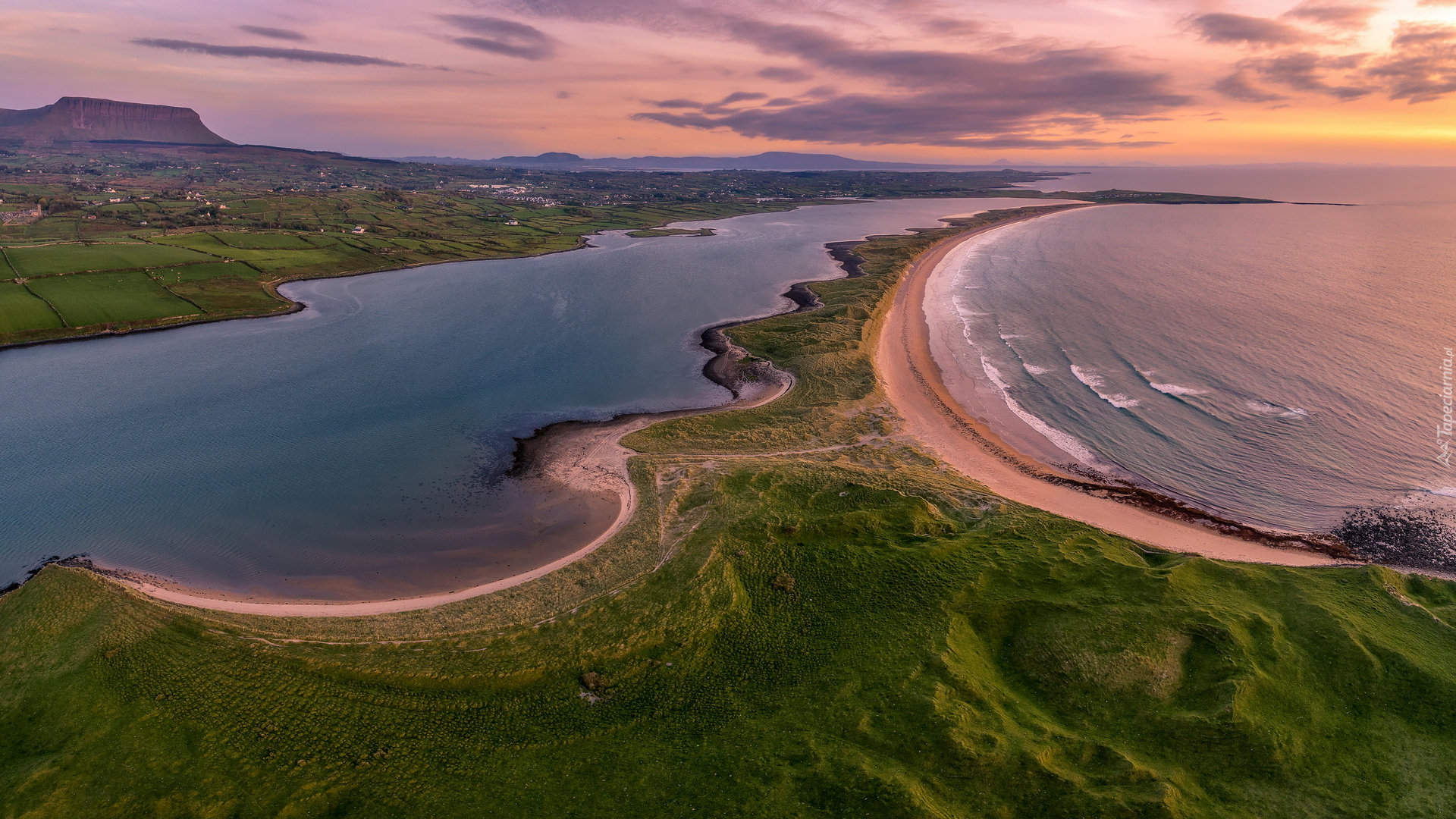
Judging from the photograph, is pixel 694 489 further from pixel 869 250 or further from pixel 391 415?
pixel 869 250

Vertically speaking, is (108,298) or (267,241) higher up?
(267,241)

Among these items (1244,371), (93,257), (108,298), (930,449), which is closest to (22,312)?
(108,298)

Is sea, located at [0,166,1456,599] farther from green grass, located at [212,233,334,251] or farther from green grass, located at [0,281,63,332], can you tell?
green grass, located at [212,233,334,251]

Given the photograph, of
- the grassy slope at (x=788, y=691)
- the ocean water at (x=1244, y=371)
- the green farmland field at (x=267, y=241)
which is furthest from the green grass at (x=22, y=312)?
the ocean water at (x=1244, y=371)

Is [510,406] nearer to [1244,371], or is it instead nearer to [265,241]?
[1244,371]

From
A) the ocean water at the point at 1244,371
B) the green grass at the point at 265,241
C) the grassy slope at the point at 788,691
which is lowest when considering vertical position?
the grassy slope at the point at 788,691

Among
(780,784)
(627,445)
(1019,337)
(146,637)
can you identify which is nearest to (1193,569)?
(780,784)

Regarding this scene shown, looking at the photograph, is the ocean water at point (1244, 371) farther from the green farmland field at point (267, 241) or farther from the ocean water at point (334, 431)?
the green farmland field at point (267, 241)
